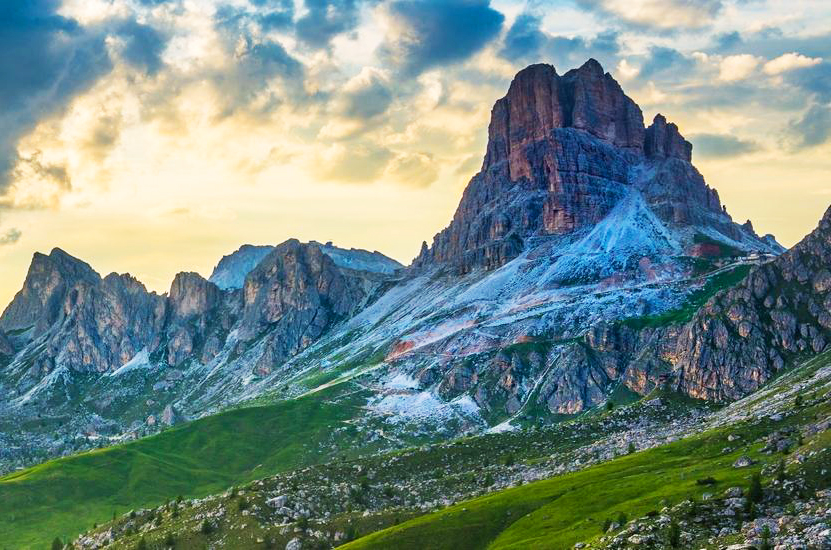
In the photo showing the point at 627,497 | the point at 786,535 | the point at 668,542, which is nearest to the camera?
the point at 786,535

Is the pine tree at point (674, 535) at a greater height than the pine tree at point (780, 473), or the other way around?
the pine tree at point (780, 473)

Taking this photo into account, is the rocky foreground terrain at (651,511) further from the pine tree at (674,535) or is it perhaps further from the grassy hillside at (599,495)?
the grassy hillside at (599,495)

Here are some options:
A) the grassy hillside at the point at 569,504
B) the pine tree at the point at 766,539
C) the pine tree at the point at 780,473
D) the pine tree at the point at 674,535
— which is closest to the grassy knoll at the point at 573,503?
the grassy hillside at the point at 569,504

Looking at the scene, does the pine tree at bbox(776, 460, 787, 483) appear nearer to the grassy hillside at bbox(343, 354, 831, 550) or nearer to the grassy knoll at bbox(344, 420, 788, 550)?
the grassy hillside at bbox(343, 354, 831, 550)

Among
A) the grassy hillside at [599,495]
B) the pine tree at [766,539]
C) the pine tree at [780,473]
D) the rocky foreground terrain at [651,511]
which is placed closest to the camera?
the pine tree at [766,539]

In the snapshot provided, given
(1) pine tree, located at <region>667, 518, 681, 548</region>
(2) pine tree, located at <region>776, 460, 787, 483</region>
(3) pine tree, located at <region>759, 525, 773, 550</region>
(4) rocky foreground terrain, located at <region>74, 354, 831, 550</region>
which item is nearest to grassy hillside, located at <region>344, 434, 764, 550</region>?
(4) rocky foreground terrain, located at <region>74, 354, 831, 550</region>

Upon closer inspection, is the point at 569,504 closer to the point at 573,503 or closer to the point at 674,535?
the point at 573,503

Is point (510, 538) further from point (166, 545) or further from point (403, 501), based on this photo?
point (166, 545)

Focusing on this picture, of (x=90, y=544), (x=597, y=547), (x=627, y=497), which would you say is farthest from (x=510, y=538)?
(x=90, y=544)

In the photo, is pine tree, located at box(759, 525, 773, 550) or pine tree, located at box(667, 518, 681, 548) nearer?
pine tree, located at box(759, 525, 773, 550)

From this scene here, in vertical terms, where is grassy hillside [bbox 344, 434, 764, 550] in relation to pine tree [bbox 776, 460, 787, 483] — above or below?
below

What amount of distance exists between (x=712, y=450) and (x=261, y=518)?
83.3m

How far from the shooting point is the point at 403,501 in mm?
193250

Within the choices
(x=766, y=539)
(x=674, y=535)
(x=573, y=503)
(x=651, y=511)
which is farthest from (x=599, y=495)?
(x=766, y=539)
